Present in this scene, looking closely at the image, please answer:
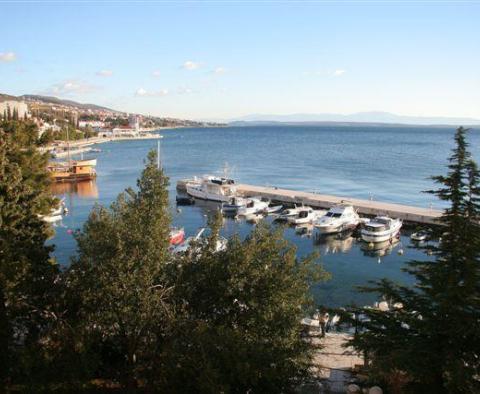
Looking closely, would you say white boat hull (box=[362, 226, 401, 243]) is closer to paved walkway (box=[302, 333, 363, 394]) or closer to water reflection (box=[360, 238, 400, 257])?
water reflection (box=[360, 238, 400, 257])

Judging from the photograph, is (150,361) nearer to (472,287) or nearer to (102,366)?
(102,366)

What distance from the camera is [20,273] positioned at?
11016 mm

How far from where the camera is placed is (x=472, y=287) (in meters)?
9.39

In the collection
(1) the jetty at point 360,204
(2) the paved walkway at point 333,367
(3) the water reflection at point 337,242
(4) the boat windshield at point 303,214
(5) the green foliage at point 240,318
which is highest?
(5) the green foliage at point 240,318

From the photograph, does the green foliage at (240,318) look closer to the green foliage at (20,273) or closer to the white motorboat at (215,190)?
the green foliage at (20,273)

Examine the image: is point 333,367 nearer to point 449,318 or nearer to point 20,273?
point 449,318

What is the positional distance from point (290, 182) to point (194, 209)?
20964 millimetres

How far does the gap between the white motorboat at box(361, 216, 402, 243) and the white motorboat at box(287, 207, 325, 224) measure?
5.22m

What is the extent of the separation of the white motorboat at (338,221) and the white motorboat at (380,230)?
217 centimetres

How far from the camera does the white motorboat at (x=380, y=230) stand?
34.7 metres

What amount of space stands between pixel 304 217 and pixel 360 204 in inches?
304

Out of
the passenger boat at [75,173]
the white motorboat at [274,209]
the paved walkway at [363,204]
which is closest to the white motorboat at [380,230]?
the paved walkway at [363,204]

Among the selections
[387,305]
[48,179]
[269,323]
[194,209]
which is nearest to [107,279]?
[269,323]

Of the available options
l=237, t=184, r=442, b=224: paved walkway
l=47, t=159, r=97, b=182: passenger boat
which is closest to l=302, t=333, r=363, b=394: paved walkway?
l=237, t=184, r=442, b=224: paved walkway
